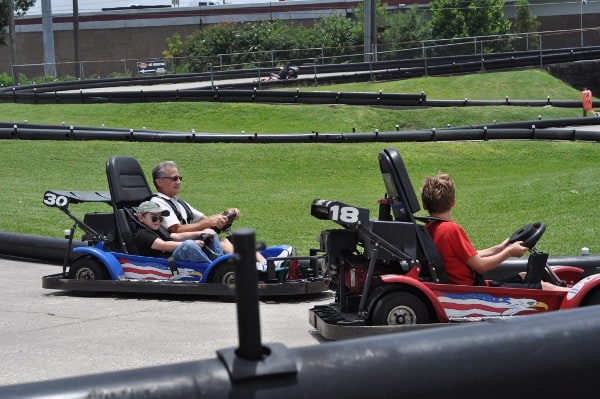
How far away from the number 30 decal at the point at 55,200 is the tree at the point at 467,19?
58416 millimetres

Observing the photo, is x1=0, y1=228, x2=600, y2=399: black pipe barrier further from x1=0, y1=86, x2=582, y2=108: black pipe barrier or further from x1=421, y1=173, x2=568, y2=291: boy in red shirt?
x1=0, y1=86, x2=582, y2=108: black pipe barrier

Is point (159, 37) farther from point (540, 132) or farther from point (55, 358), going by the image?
point (55, 358)

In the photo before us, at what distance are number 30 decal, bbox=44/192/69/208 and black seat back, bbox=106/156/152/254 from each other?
45 centimetres

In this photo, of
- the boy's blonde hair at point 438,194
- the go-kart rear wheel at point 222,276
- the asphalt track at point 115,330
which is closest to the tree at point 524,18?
the asphalt track at point 115,330

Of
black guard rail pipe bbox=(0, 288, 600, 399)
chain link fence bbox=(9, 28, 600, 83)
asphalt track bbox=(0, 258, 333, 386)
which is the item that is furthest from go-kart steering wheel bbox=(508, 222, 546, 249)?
chain link fence bbox=(9, 28, 600, 83)

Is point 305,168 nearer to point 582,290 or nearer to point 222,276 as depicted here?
point 222,276

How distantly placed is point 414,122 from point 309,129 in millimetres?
3217

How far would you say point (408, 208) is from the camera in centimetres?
657

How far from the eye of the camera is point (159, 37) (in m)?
78.4

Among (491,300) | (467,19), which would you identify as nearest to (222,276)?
(491,300)

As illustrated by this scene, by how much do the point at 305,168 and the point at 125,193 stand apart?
433 inches

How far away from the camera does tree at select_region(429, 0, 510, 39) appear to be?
65.3m

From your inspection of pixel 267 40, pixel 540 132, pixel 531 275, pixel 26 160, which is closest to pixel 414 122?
pixel 540 132

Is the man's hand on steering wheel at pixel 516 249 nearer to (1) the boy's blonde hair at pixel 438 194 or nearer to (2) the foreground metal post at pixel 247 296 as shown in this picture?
(1) the boy's blonde hair at pixel 438 194
